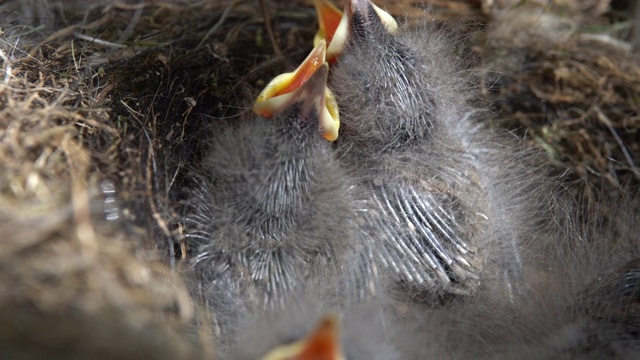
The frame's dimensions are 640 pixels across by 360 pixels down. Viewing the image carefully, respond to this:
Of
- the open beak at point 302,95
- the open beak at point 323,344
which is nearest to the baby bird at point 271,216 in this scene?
the open beak at point 302,95

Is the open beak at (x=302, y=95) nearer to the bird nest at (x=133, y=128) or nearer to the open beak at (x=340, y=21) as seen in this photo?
the open beak at (x=340, y=21)

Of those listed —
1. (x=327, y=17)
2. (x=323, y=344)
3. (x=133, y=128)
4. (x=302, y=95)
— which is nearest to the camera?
(x=323, y=344)

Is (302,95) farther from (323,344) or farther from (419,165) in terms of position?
(323,344)

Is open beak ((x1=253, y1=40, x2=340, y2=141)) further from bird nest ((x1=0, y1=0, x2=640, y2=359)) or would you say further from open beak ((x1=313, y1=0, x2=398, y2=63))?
bird nest ((x1=0, y1=0, x2=640, y2=359))

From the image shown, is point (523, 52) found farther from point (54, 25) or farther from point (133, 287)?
point (133, 287)

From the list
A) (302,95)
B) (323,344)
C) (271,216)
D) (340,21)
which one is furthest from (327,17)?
(323,344)

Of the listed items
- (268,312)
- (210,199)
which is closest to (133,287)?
(268,312)
